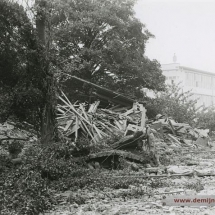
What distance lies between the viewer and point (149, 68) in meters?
24.6

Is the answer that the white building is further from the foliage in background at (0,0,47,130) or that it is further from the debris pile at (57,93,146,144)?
the foliage in background at (0,0,47,130)

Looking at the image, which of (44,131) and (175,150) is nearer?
(44,131)

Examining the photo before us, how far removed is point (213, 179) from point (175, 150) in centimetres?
780

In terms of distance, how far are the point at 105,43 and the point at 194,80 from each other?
28661mm

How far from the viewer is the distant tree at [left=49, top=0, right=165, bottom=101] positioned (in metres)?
22.7

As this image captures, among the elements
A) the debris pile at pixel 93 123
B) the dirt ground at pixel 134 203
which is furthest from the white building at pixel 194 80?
the dirt ground at pixel 134 203

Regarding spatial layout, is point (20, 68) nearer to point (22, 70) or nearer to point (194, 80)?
point (22, 70)

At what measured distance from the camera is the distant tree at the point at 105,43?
22656 mm

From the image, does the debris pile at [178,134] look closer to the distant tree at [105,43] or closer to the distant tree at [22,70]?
the distant tree at [105,43]

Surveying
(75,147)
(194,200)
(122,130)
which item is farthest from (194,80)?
(194,200)

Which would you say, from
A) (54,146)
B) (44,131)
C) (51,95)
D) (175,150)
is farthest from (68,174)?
(175,150)

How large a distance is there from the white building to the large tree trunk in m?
35.0

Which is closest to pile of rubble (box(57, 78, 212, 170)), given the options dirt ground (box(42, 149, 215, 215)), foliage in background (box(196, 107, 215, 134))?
dirt ground (box(42, 149, 215, 215))

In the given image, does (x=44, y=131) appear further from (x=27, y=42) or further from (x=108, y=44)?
(x=108, y=44)
